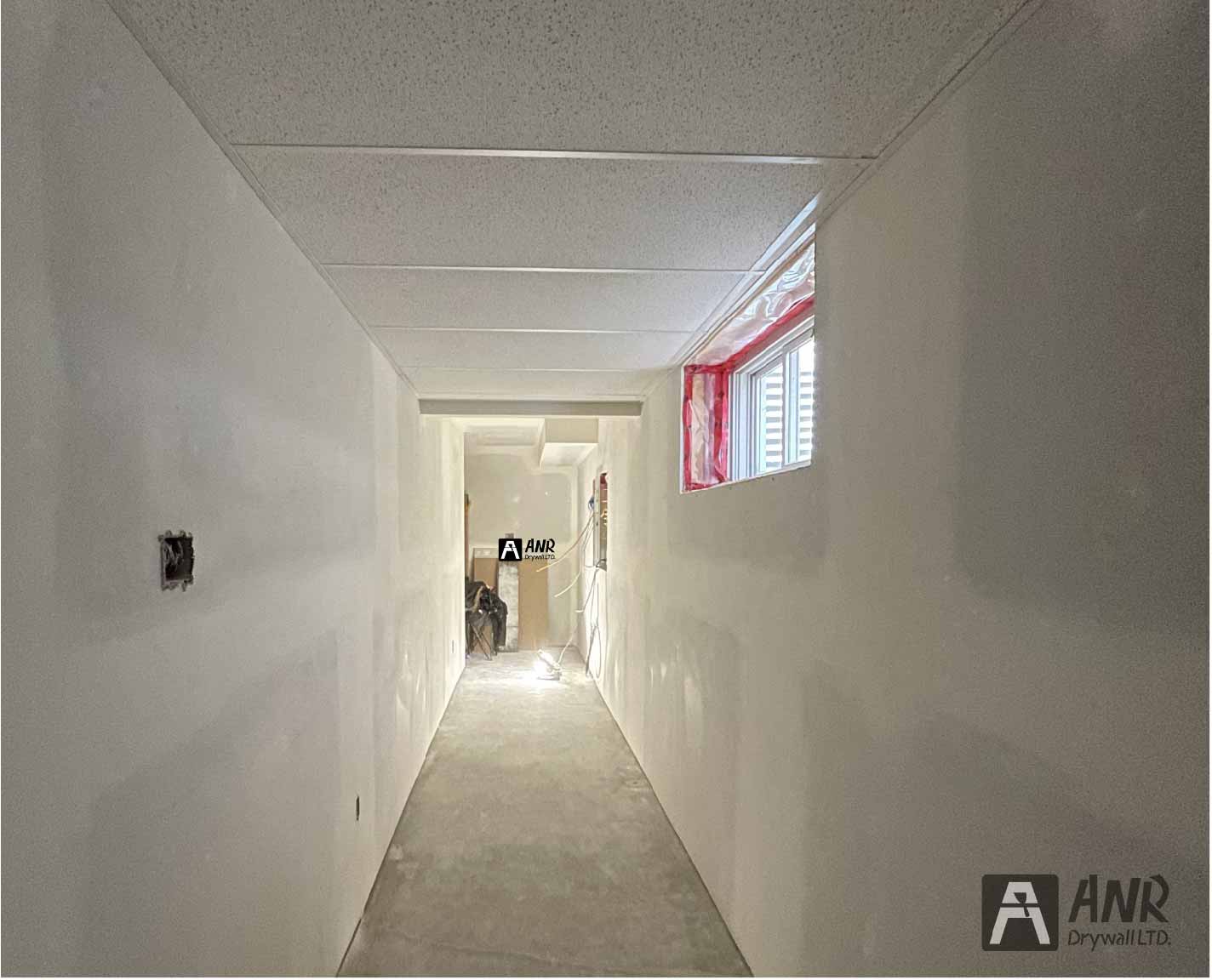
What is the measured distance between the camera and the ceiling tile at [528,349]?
2.73 metres

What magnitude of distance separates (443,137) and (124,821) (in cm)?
116

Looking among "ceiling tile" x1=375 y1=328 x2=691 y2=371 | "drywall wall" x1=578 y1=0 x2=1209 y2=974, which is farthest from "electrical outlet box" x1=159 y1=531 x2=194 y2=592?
"ceiling tile" x1=375 y1=328 x2=691 y2=371

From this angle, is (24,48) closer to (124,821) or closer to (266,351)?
(266,351)

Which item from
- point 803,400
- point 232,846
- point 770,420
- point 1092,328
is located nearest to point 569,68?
point 1092,328

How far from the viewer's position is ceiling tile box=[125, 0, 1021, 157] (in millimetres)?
979

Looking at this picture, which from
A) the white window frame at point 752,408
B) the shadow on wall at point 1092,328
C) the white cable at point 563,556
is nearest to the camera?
the shadow on wall at point 1092,328

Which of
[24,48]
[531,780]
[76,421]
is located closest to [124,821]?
[76,421]

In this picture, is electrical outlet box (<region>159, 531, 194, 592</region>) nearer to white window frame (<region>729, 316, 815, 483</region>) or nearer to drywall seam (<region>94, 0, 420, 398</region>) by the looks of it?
drywall seam (<region>94, 0, 420, 398</region>)

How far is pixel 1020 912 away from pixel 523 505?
786cm

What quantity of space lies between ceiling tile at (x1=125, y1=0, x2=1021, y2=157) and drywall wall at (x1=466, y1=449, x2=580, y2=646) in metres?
7.34

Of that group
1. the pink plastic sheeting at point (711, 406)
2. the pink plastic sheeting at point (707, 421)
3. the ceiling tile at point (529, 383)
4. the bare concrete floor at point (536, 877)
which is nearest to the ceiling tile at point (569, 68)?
the pink plastic sheeting at point (711, 406)

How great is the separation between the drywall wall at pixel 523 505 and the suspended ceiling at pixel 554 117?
664 centimetres

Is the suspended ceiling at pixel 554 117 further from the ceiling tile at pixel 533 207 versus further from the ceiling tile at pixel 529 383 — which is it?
the ceiling tile at pixel 529 383

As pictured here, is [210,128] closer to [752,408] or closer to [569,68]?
[569,68]
